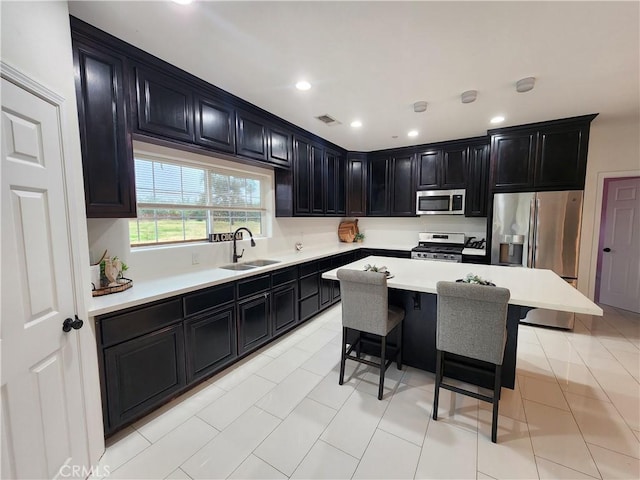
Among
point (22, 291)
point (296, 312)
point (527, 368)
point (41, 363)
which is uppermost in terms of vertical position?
point (22, 291)

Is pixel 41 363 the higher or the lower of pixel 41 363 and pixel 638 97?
the lower

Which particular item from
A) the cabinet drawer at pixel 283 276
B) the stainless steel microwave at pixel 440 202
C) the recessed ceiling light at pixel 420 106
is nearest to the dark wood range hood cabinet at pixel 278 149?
the stainless steel microwave at pixel 440 202

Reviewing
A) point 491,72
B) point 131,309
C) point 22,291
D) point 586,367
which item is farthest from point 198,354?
point 586,367

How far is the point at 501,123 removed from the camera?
3.43 metres

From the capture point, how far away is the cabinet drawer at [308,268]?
3.28 meters

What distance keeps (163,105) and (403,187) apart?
382 cm

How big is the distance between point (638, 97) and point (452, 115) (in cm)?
172

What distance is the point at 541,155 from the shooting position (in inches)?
136

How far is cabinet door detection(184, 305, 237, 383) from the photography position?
2.05 meters

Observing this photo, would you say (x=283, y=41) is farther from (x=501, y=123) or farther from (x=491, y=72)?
(x=501, y=123)

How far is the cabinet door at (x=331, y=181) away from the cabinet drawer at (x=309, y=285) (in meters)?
1.28

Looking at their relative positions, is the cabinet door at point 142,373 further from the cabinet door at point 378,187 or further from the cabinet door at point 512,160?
the cabinet door at point 512,160

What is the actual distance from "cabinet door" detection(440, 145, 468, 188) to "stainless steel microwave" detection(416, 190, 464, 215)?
0.14 metres

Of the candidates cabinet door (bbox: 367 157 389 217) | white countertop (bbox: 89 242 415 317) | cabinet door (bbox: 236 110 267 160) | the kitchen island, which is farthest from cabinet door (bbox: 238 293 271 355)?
cabinet door (bbox: 367 157 389 217)
